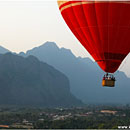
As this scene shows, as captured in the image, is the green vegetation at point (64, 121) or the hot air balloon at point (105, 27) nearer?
the hot air balloon at point (105, 27)

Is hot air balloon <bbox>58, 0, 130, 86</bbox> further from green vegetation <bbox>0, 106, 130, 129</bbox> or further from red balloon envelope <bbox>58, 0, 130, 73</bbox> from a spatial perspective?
→ green vegetation <bbox>0, 106, 130, 129</bbox>

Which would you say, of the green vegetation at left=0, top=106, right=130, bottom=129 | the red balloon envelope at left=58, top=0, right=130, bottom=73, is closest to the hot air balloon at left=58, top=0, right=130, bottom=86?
the red balloon envelope at left=58, top=0, right=130, bottom=73

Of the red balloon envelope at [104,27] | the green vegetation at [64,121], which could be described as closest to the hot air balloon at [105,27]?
the red balloon envelope at [104,27]

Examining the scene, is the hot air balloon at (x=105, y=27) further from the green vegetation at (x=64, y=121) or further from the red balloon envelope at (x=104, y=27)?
the green vegetation at (x=64, y=121)

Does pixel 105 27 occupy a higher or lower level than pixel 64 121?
higher

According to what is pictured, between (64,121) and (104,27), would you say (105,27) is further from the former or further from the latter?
(64,121)

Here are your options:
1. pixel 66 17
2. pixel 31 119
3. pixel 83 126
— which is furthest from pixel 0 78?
pixel 66 17

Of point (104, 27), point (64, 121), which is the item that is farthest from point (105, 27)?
point (64, 121)

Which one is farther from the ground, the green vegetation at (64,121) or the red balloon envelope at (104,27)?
the red balloon envelope at (104,27)
